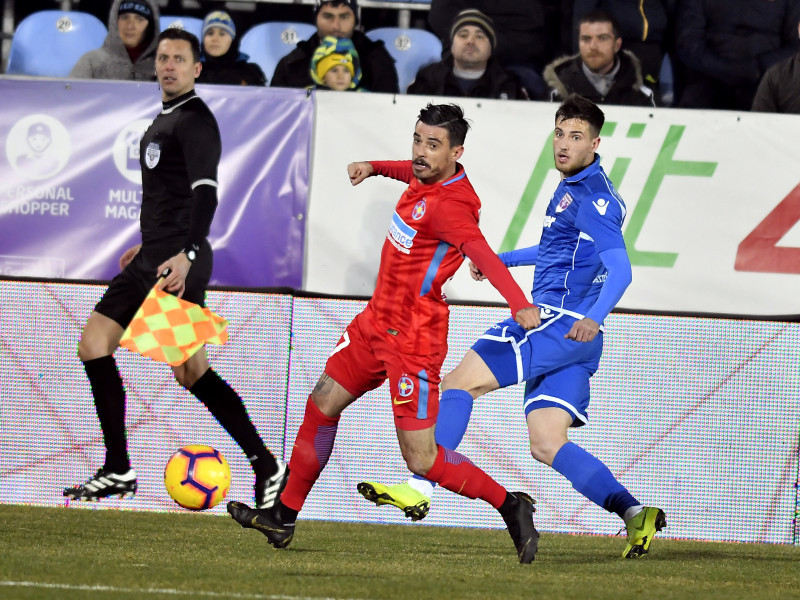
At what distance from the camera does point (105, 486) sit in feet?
23.6

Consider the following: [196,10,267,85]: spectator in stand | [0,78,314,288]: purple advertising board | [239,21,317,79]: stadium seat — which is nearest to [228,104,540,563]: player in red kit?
[0,78,314,288]: purple advertising board

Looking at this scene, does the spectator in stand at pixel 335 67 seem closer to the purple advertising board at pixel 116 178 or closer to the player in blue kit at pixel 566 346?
the purple advertising board at pixel 116 178

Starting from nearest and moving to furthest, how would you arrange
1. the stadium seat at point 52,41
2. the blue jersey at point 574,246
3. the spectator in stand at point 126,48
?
the blue jersey at point 574,246, the spectator in stand at point 126,48, the stadium seat at point 52,41

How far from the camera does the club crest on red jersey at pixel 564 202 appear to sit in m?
6.05

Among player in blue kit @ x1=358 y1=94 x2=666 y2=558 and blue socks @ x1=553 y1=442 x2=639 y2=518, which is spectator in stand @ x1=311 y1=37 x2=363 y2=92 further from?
blue socks @ x1=553 y1=442 x2=639 y2=518

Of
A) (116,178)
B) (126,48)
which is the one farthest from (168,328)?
(126,48)

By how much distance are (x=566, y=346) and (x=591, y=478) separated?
25.0 inches

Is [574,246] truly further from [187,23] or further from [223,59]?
[187,23]

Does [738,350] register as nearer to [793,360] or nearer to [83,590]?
[793,360]

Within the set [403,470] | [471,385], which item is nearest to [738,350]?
[403,470]

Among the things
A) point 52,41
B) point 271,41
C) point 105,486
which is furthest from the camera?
point 271,41

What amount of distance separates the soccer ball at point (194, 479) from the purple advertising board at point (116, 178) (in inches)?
74.2

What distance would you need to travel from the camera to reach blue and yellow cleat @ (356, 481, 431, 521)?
5461 mm

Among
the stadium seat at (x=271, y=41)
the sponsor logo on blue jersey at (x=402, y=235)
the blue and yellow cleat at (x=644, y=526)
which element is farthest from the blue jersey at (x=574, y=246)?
the stadium seat at (x=271, y=41)
